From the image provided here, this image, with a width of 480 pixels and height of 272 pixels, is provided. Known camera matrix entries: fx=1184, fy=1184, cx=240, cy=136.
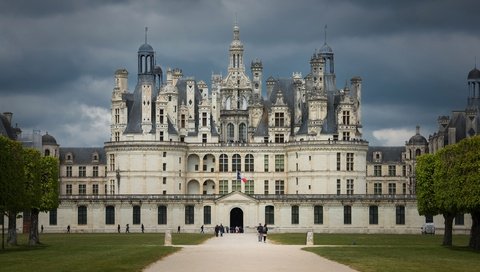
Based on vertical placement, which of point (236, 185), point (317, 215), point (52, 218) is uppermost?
point (236, 185)

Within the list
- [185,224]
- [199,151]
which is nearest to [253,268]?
[185,224]

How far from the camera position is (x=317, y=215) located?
134 metres

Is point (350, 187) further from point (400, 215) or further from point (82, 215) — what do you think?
point (82, 215)

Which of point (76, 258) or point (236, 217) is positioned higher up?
point (236, 217)

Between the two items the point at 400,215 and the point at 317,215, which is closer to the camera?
the point at 400,215

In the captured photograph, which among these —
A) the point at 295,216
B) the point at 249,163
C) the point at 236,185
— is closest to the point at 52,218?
the point at 236,185

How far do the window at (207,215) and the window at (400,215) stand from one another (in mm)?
20966

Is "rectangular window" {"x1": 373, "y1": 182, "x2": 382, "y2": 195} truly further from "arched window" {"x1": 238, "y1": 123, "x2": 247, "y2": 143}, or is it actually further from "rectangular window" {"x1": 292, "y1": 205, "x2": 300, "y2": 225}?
"rectangular window" {"x1": 292, "y1": 205, "x2": 300, "y2": 225}

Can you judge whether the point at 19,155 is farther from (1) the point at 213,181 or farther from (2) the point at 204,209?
(1) the point at 213,181

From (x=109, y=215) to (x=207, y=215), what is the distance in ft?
36.4

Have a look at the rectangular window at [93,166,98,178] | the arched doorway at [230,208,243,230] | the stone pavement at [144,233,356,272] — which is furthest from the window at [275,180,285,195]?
the stone pavement at [144,233,356,272]

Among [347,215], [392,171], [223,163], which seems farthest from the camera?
[392,171]

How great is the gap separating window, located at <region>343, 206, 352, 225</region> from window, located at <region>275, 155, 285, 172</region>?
40.7 feet

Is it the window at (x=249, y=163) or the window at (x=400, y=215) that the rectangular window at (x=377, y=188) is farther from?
the window at (x=400, y=215)
